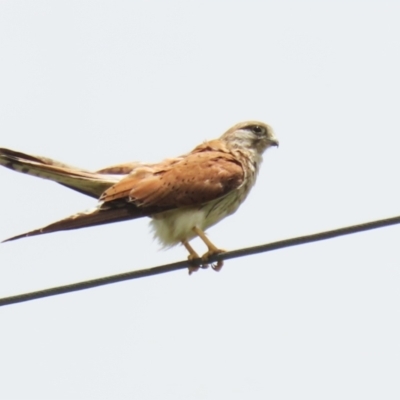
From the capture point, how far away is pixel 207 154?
7.66 metres

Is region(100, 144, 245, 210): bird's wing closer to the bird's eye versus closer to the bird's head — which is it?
the bird's head

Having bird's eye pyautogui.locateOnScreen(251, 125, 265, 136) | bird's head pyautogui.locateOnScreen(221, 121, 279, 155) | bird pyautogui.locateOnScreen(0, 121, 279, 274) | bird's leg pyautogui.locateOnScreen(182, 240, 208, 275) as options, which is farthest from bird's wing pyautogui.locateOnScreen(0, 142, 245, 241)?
bird's eye pyautogui.locateOnScreen(251, 125, 265, 136)

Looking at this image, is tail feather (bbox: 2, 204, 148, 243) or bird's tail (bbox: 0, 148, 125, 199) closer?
tail feather (bbox: 2, 204, 148, 243)

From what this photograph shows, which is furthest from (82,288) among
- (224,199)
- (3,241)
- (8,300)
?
(224,199)

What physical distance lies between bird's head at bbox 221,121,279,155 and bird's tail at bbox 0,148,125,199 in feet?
4.22

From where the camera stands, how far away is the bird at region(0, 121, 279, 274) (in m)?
6.75

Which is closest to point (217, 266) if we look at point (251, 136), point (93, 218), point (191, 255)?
point (191, 255)

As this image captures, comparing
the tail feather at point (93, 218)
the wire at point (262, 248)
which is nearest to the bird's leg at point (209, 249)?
the tail feather at point (93, 218)

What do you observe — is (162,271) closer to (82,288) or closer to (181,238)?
(82,288)

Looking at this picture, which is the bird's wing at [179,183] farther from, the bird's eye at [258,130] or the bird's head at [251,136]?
the bird's eye at [258,130]

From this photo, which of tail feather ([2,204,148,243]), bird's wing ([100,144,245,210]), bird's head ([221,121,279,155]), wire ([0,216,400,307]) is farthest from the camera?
bird's head ([221,121,279,155])

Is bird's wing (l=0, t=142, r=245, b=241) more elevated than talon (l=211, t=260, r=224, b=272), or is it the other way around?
bird's wing (l=0, t=142, r=245, b=241)

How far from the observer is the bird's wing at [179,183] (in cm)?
695

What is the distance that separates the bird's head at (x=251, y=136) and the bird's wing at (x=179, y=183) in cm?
64
